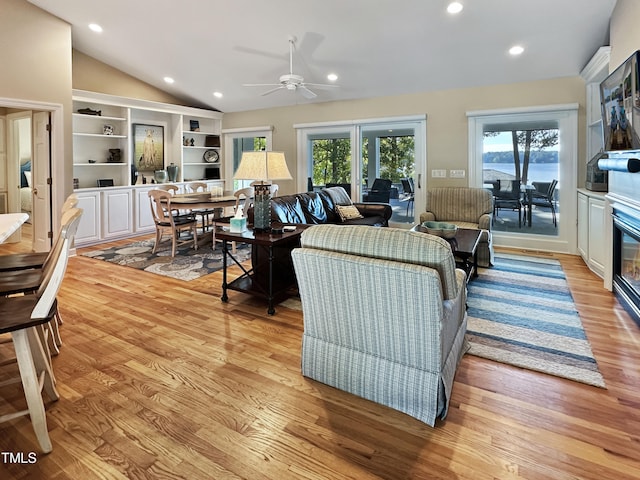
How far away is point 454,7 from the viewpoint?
4.15 meters

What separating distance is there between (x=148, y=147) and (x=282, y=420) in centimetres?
706

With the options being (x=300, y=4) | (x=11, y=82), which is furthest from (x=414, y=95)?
(x=11, y=82)

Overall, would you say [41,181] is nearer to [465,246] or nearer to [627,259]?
[465,246]

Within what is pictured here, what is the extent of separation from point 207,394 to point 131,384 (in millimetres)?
484

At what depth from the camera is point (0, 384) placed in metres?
1.91

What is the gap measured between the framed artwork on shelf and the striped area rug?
253 inches

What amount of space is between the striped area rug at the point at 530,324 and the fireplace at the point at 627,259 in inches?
15.9

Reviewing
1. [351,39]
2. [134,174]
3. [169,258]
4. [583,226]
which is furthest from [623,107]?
[134,174]

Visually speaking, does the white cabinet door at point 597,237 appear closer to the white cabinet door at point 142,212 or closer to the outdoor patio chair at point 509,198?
the outdoor patio chair at point 509,198

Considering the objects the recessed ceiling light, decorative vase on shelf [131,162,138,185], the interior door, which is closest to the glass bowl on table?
the recessed ceiling light

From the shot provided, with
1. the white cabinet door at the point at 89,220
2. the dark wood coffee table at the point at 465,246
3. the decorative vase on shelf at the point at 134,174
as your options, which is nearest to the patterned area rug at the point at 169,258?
the white cabinet door at the point at 89,220

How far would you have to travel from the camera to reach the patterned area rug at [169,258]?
462cm

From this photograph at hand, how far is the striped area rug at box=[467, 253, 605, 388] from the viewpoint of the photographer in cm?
246

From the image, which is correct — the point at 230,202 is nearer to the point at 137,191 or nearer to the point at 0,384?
the point at 137,191
